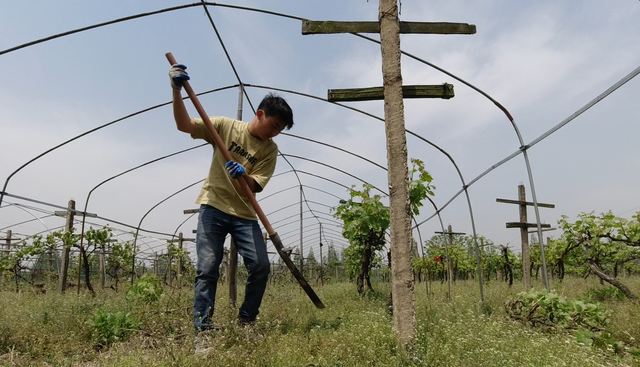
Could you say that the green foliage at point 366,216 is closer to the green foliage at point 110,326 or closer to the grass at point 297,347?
the grass at point 297,347

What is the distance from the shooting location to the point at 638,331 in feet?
12.9

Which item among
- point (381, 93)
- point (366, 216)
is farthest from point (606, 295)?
point (381, 93)

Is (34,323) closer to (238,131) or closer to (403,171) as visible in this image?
(238,131)

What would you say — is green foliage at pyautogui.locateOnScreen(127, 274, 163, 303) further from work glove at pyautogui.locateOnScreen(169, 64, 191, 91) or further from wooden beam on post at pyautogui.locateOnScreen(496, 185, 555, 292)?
wooden beam on post at pyautogui.locateOnScreen(496, 185, 555, 292)

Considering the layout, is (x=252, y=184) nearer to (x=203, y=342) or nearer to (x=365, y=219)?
(x=203, y=342)

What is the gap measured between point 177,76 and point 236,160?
2.76 ft

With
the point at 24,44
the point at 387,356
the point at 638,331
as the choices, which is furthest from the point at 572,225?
the point at 24,44

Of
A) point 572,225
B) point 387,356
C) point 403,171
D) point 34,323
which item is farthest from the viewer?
point 572,225

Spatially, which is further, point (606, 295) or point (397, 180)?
point (606, 295)

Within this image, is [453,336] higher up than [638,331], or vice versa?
[453,336]

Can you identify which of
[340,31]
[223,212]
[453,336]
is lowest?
[453,336]

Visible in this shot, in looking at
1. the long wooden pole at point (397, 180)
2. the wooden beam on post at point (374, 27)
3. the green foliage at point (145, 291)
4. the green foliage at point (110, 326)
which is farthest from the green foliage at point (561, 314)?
the green foliage at point (145, 291)

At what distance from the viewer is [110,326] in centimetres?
367

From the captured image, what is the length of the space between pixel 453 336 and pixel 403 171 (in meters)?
1.18
